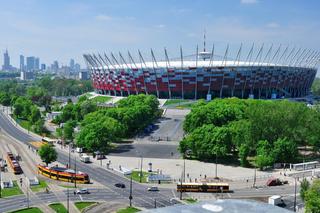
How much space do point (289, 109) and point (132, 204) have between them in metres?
33.1

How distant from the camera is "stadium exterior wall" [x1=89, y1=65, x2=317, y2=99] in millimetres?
119875

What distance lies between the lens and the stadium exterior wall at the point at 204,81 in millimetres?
119875

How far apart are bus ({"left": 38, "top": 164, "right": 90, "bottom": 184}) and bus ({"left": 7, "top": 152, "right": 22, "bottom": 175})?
11.5 ft

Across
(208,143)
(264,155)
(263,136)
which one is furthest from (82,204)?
(263,136)

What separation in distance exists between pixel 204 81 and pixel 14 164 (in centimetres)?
7267

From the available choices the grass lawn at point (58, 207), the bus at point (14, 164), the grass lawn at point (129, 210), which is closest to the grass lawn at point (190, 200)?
the grass lawn at point (129, 210)

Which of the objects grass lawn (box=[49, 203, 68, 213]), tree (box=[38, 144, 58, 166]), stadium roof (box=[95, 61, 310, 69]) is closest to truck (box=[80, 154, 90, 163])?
tree (box=[38, 144, 58, 166])

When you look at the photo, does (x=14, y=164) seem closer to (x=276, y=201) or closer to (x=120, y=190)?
(x=120, y=190)

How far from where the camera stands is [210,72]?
119125mm

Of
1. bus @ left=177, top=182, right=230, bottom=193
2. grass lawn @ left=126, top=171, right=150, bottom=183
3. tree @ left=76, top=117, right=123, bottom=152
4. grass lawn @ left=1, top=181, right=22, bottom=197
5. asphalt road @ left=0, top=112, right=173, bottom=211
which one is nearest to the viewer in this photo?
asphalt road @ left=0, top=112, right=173, bottom=211

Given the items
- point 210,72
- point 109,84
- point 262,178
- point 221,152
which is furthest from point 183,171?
point 109,84

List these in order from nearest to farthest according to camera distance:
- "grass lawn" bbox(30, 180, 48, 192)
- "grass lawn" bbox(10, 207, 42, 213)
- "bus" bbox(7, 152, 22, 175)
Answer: "grass lawn" bbox(10, 207, 42, 213) < "grass lawn" bbox(30, 180, 48, 192) < "bus" bbox(7, 152, 22, 175)

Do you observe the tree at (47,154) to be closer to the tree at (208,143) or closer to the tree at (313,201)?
the tree at (208,143)

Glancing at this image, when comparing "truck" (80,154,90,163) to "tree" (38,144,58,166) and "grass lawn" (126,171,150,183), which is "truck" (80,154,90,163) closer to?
"tree" (38,144,58,166)
